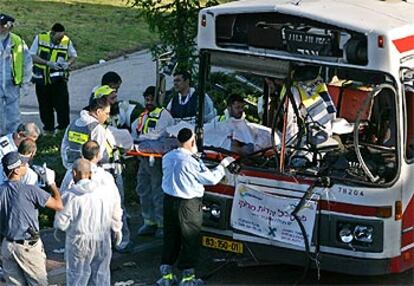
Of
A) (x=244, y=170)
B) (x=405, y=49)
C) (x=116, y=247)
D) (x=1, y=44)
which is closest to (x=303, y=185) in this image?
(x=244, y=170)

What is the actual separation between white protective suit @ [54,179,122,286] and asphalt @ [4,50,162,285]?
1.30 metres

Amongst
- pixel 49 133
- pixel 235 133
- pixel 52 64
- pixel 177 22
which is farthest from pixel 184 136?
pixel 49 133

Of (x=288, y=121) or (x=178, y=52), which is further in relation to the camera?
(x=178, y=52)

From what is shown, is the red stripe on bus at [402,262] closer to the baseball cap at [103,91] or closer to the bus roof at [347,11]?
the bus roof at [347,11]

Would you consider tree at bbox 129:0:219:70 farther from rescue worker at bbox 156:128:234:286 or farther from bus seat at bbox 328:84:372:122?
rescue worker at bbox 156:128:234:286

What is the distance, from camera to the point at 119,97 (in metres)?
Answer: 21.0

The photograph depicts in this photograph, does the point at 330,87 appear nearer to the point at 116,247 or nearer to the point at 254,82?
the point at 254,82

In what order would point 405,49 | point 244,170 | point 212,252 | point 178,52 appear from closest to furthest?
1. point 405,49
2. point 244,170
3. point 212,252
4. point 178,52

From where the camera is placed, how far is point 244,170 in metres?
11.2

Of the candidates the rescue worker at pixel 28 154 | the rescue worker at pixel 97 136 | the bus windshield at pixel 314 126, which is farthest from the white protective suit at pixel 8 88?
the rescue worker at pixel 28 154

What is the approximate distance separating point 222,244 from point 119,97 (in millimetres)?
9866

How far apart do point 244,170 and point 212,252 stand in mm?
1525

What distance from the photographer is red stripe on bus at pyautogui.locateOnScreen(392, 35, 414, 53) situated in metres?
10.5

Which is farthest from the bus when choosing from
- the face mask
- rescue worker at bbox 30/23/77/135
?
rescue worker at bbox 30/23/77/135
